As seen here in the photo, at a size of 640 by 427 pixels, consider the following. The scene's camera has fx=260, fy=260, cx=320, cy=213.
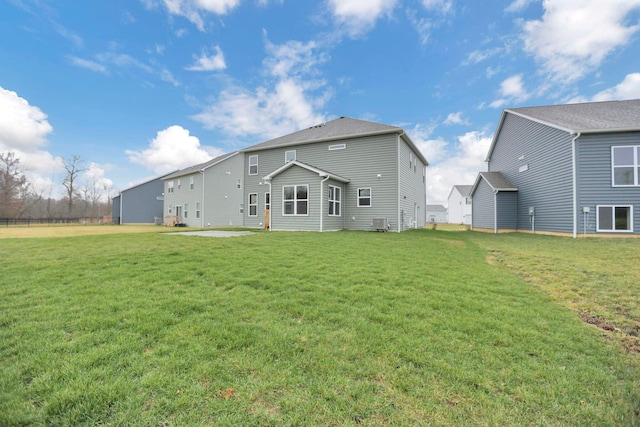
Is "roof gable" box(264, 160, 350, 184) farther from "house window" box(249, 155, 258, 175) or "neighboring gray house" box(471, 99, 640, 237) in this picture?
"neighboring gray house" box(471, 99, 640, 237)

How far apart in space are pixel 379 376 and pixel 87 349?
9.15ft

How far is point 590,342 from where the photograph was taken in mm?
2967

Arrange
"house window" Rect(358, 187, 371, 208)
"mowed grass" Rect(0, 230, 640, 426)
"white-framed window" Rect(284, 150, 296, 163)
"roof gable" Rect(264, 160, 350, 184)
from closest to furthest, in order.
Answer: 1. "mowed grass" Rect(0, 230, 640, 426)
2. "roof gable" Rect(264, 160, 350, 184)
3. "house window" Rect(358, 187, 371, 208)
4. "white-framed window" Rect(284, 150, 296, 163)

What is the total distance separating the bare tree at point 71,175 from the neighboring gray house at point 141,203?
12022 millimetres

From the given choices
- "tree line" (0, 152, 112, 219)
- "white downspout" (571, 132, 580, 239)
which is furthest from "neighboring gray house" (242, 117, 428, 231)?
"tree line" (0, 152, 112, 219)

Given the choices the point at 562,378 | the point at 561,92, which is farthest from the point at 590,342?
the point at 561,92

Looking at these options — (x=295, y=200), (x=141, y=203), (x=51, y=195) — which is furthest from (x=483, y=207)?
(x=51, y=195)

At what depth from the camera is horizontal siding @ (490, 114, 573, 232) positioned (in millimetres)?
13352

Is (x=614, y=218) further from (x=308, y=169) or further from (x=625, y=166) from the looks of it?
(x=308, y=169)

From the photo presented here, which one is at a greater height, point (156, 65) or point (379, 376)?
point (156, 65)

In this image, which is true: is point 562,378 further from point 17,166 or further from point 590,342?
point 17,166

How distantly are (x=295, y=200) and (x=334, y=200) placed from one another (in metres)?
2.29

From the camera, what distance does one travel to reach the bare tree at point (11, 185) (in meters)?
30.3

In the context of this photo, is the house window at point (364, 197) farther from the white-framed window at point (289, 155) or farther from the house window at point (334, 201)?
the white-framed window at point (289, 155)
